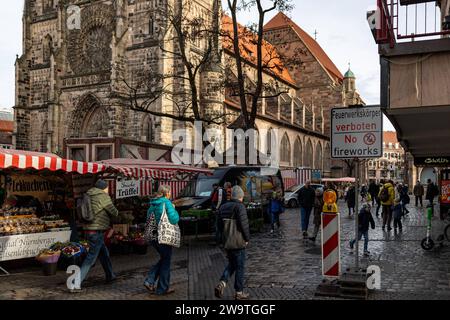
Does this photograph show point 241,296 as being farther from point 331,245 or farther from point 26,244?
point 26,244

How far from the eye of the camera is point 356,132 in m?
7.28

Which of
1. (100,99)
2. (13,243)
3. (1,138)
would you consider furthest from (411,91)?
(1,138)

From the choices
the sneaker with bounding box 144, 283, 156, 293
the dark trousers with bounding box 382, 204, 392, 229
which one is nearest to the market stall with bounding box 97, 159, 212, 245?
the sneaker with bounding box 144, 283, 156, 293

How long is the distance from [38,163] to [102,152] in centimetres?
830

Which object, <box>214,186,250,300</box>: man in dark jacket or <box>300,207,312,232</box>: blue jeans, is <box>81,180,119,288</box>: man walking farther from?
<box>300,207,312,232</box>: blue jeans

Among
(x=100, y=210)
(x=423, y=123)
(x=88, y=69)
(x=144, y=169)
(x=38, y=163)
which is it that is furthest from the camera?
(x=88, y=69)

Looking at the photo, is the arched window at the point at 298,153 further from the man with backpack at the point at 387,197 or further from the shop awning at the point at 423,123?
the shop awning at the point at 423,123

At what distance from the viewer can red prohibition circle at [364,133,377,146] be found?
7148 millimetres

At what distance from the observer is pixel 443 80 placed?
238 inches

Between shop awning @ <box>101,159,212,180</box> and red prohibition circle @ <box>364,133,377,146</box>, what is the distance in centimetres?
666

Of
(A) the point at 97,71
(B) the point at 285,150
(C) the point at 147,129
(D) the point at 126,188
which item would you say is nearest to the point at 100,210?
(D) the point at 126,188

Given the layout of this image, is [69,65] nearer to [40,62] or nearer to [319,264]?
[40,62]

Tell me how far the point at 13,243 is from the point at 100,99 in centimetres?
2625
